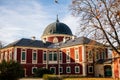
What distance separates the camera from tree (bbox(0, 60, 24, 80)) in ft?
72.9

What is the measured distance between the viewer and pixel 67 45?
51812 mm

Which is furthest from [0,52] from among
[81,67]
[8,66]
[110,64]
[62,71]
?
[8,66]

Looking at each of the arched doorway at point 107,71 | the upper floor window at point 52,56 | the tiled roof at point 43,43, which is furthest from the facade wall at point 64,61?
the arched doorway at point 107,71

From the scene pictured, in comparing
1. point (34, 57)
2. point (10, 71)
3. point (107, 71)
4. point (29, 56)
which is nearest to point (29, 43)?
point (29, 56)

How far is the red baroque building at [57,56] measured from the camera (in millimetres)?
47969

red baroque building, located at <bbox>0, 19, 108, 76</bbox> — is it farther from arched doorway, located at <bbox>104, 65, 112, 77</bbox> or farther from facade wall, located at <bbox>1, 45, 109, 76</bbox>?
arched doorway, located at <bbox>104, 65, 112, 77</bbox>

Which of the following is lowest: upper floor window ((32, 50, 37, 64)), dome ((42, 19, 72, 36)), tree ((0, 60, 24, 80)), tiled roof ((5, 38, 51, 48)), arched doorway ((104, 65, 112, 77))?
arched doorway ((104, 65, 112, 77))

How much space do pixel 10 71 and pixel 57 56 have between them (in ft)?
103

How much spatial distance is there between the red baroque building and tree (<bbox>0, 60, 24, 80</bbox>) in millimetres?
23449

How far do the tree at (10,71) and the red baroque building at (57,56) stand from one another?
23449mm

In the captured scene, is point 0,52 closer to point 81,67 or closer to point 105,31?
point 81,67

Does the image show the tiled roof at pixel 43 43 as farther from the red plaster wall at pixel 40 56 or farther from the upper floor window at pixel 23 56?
the upper floor window at pixel 23 56

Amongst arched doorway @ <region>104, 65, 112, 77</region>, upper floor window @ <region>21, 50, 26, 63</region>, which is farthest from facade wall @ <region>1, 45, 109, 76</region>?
arched doorway @ <region>104, 65, 112, 77</region>

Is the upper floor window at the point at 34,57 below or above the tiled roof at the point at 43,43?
below
